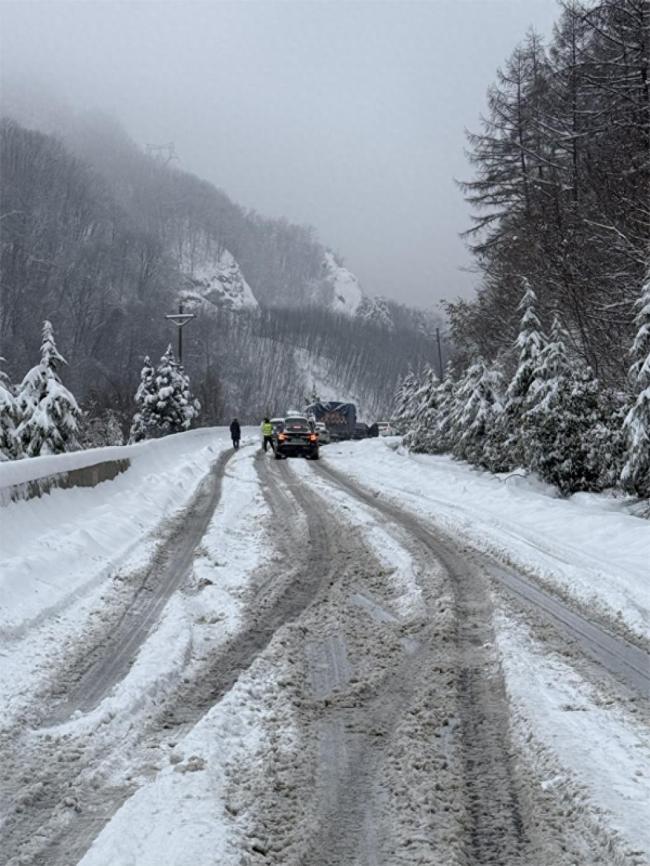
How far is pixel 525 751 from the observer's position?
306cm

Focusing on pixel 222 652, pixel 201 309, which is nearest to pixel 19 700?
pixel 222 652

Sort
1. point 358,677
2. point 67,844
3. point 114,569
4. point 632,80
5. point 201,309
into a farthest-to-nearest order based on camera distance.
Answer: point 201,309 → point 632,80 → point 114,569 → point 358,677 → point 67,844

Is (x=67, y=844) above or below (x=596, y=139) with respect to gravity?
below

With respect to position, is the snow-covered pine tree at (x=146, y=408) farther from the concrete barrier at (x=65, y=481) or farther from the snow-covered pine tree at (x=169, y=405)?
the concrete barrier at (x=65, y=481)

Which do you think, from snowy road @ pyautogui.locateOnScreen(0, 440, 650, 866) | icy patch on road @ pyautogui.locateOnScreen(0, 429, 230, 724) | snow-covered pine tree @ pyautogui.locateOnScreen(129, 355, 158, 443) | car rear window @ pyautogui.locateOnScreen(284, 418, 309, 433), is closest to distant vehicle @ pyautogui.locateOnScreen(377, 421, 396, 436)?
snow-covered pine tree @ pyautogui.locateOnScreen(129, 355, 158, 443)

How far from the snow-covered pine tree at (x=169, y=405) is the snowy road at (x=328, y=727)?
43805mm

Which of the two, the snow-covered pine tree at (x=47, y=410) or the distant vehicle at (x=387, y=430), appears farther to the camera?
the distant vehicle at (x=387, y=430)

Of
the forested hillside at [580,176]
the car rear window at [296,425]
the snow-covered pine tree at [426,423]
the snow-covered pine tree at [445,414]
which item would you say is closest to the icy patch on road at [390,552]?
the forested hillside at [580,176]

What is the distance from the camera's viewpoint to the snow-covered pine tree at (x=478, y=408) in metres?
21.2

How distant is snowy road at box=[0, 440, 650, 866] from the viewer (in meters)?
2.39

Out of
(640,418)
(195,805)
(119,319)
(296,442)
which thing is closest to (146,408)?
(296,442)

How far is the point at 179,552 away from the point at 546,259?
13.5 m

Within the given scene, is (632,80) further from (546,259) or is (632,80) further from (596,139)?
(546,259)

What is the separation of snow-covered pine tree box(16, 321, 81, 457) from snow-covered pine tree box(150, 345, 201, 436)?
76.9 ft
